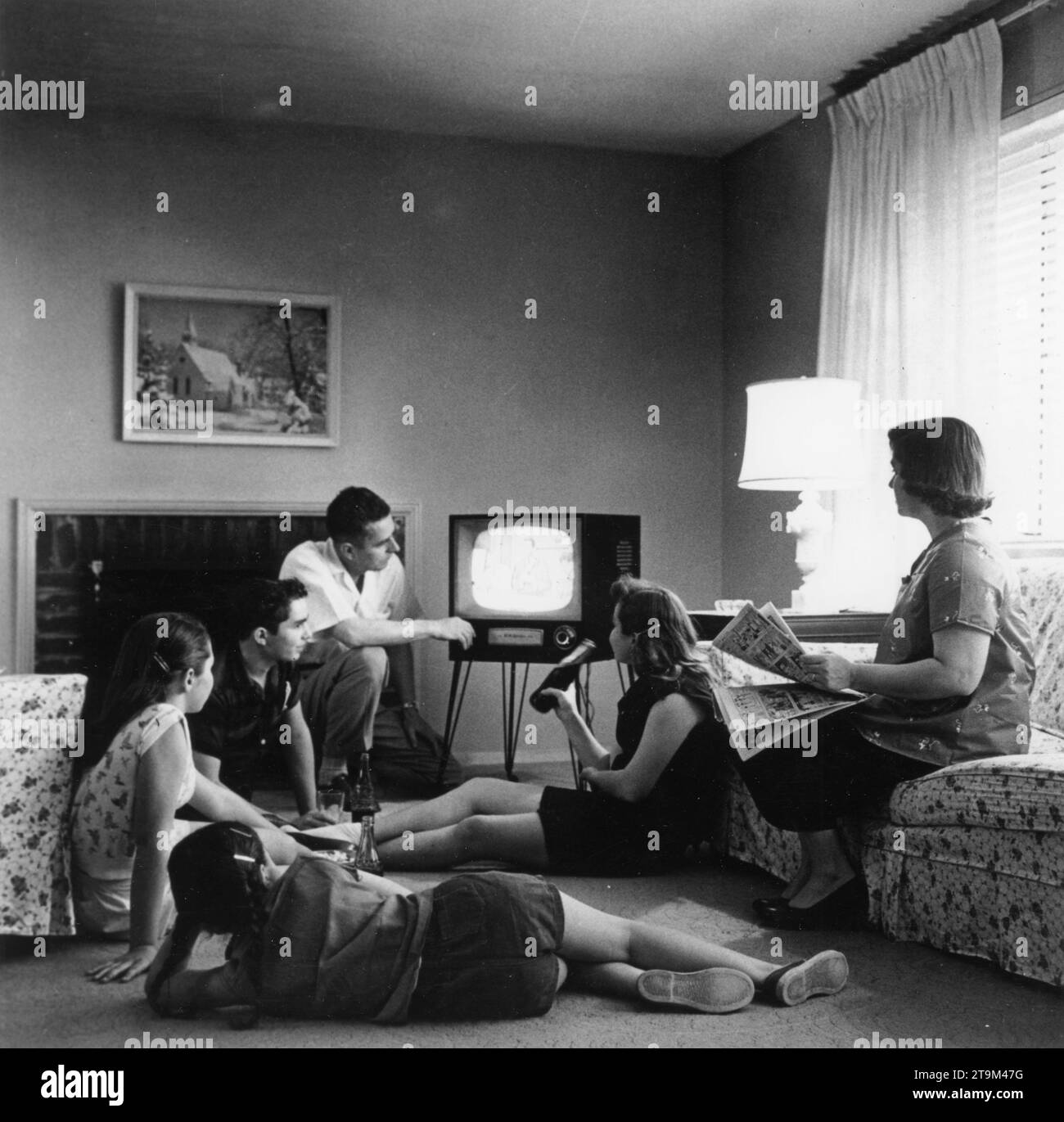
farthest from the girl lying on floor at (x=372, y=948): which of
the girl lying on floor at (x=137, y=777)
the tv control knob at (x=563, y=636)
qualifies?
the tv control knob at (x=563, y=636)

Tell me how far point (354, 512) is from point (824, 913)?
1832 millimetres

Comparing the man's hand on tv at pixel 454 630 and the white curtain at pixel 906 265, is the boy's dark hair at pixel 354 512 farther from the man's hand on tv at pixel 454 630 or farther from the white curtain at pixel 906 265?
the white curtain at pixel 906 265

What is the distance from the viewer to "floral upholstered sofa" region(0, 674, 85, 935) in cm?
197

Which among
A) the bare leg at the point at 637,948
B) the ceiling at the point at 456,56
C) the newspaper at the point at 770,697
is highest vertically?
the ceiling at the point at 456,56

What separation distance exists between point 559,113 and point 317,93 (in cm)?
81

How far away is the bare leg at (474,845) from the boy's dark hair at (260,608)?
559 mm

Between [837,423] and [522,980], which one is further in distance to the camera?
[837,423]

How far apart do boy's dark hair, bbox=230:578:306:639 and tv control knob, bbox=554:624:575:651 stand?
3.35 feet

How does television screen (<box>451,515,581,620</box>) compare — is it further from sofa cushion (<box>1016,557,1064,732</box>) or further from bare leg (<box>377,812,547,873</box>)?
sofa cushion (<box>1016,557,1064,732</box>)

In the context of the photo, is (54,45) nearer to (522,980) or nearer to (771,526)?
(771,526)

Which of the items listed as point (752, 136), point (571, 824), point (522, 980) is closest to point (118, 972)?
point (522, 980)

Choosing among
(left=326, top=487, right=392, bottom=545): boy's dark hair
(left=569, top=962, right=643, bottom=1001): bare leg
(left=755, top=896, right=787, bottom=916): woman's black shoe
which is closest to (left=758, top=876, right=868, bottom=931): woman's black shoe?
(left=755, top=896, right=787, bottom=916): woman's black shoe

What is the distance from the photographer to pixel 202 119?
159 inches

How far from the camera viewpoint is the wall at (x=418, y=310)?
3.93 m
